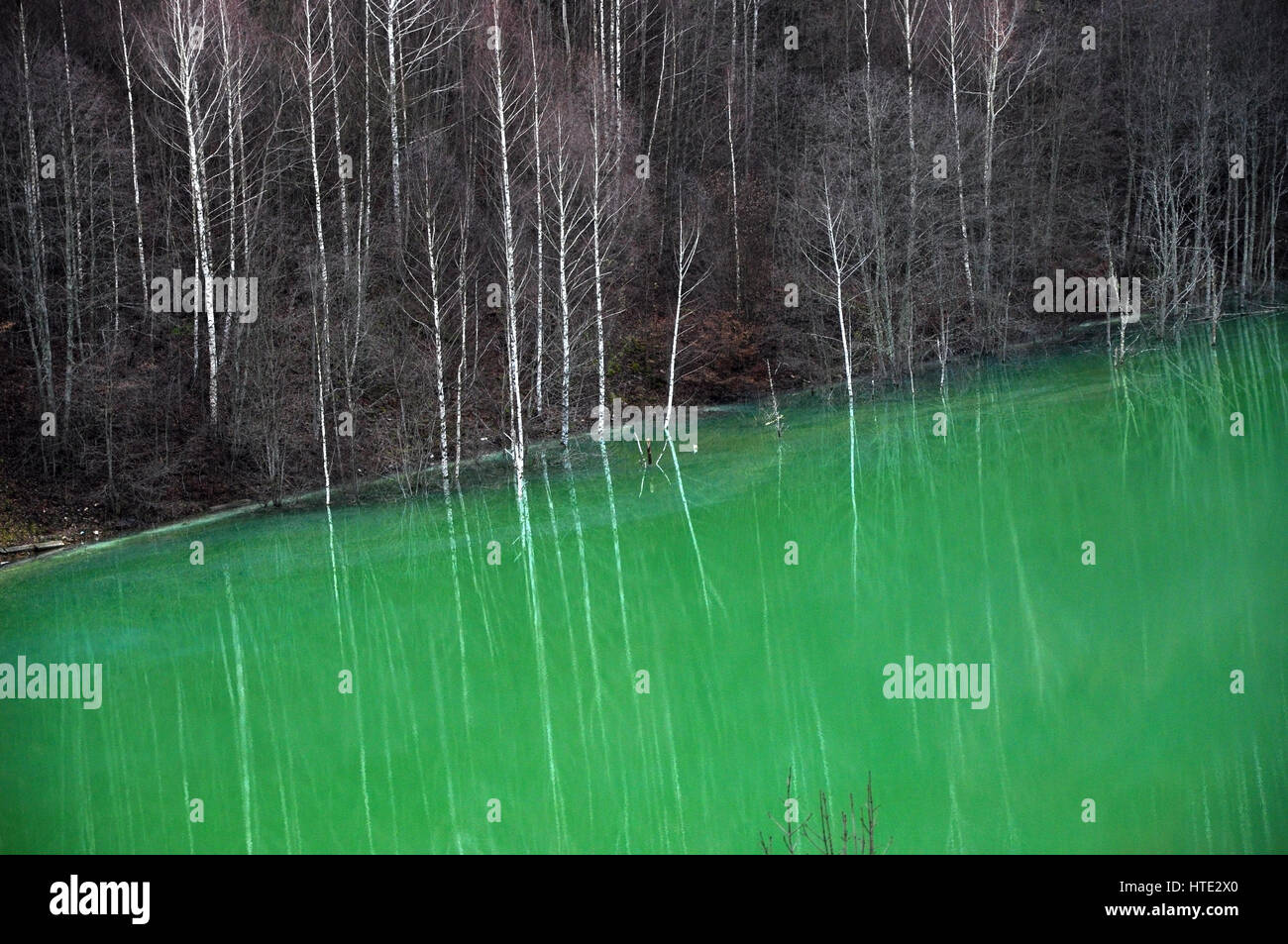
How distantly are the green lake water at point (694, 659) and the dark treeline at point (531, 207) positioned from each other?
303 cm

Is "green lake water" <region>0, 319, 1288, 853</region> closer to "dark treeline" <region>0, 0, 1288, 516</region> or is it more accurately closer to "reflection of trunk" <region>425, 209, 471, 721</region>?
"reflection of trunk" <region>425, 209, 471, 721</region>

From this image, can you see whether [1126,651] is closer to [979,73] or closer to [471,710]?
[471,710]

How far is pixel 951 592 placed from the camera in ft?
52.9

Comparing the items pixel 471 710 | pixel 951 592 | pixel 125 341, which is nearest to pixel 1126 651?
pixel 951 592

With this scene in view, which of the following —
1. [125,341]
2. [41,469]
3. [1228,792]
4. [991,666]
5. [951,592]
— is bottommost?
[1228,792]

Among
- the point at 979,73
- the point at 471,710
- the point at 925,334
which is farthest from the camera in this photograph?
the point at 979,73

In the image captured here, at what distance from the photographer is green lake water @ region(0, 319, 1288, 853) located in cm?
1121

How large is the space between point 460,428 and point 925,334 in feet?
44.6

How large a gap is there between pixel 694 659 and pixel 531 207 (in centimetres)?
1355

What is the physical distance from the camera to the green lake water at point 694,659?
11.2m

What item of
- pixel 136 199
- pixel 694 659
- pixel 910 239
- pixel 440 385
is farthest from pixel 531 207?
pixel 694 659

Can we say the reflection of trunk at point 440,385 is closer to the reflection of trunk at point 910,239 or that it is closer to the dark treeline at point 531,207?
the dark treeline at point 531,207

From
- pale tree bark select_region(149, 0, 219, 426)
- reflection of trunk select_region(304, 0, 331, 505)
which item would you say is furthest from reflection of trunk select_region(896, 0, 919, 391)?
pale tree bark select_region(149, 0, 219, 426)

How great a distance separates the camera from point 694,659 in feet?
48.0
